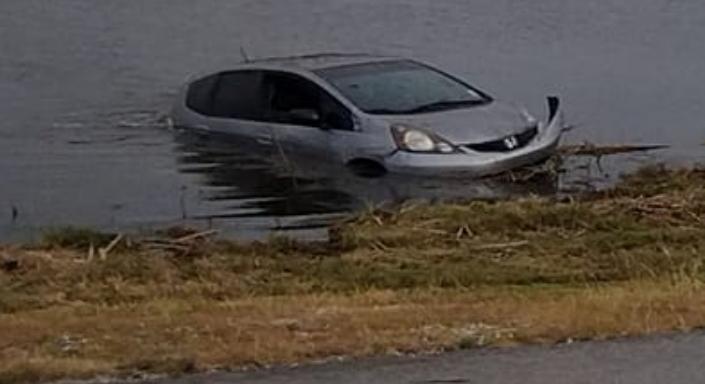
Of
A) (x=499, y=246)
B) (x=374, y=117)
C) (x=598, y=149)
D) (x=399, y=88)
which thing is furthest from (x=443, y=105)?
(x=499, y=246)

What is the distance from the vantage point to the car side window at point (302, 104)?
846 inches

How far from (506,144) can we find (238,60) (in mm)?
14973

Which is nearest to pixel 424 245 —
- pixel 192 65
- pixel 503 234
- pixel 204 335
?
pixel 503 234

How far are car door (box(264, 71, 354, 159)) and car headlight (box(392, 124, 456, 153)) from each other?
0.74 metres

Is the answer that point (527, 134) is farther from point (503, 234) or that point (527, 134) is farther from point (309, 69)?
point (503, 234)

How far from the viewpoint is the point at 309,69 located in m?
22.3

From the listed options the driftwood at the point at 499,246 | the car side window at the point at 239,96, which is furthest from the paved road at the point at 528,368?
the car side window at the point at 239,96

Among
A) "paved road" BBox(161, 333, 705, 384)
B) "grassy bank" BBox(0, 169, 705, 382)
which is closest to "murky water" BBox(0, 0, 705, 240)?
"grassy bank" BBox(0, 169, 705, 382)

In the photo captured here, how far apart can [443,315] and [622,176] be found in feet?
36.5

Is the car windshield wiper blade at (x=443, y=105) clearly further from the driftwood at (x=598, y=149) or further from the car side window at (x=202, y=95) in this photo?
the car side window at (x=202, y=95)

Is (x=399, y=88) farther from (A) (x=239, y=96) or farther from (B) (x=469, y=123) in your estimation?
(A) (x=239, y=96)

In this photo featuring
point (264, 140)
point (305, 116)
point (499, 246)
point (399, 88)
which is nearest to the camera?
point (499, 246)

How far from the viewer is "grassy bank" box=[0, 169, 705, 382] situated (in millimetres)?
9203

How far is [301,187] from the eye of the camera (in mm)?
20688
